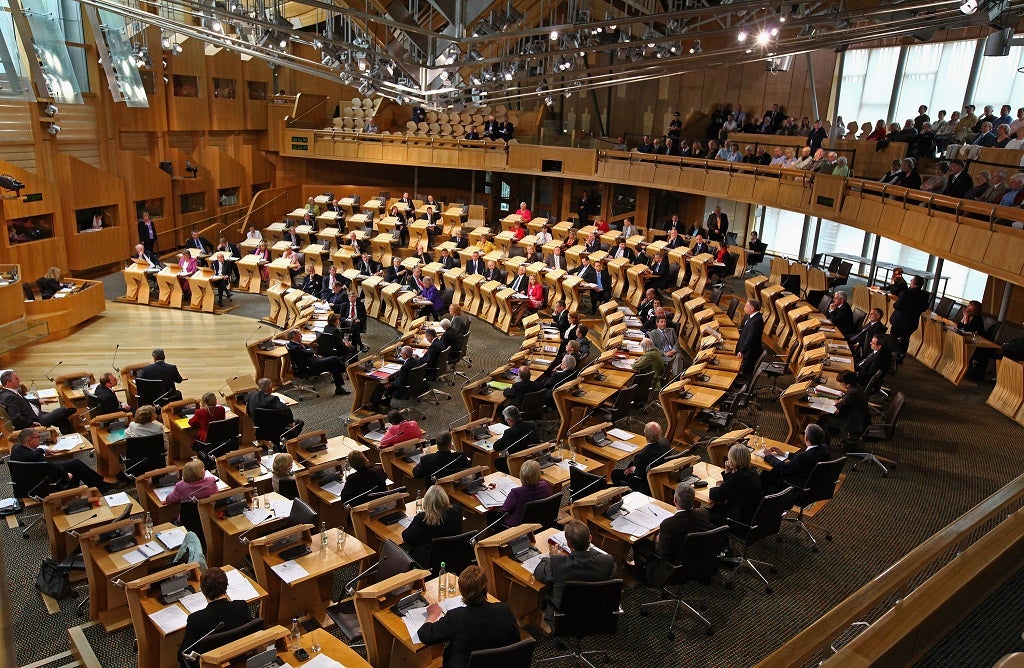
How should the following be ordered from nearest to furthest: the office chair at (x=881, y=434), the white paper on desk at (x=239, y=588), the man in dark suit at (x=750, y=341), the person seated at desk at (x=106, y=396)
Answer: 1. the white paper on desk at (x=239, y=588)
2. the office chair at (x=881, y=434)
3. the person seated at desk at (x=106, y=396)
4. the man in dark suit at (x=750, y=341)

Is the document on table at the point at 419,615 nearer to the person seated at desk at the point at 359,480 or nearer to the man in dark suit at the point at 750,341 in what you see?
the person seated at desk at the point at 359,480

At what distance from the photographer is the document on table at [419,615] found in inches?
206

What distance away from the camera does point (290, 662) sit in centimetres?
490

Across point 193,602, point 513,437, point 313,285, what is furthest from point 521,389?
point 313,285

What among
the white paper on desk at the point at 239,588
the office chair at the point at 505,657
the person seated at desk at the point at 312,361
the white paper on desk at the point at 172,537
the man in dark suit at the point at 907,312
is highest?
the man in dark suit at the point at 907,312

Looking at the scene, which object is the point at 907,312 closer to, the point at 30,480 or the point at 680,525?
the point at 680,525

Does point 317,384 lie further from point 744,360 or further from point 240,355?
point 744,360

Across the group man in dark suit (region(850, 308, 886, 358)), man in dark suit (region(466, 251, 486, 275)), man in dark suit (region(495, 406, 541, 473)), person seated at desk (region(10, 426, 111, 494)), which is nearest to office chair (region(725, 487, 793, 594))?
man in dark suit (region(495, 406, 541, 473))

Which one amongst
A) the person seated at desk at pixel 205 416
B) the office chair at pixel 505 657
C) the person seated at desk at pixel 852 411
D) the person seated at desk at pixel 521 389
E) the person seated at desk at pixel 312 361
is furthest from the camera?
the person seated at desk at pixel 312 361

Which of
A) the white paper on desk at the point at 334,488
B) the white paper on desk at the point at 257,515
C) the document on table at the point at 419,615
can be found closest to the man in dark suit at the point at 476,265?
the white paper on desk at the point at 334,488

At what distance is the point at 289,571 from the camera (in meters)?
6.07

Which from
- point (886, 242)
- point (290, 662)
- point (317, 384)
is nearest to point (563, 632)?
point (290, 662)

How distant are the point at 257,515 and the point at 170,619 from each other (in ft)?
5.05

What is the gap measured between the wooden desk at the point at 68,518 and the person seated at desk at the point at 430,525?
2991 mm
